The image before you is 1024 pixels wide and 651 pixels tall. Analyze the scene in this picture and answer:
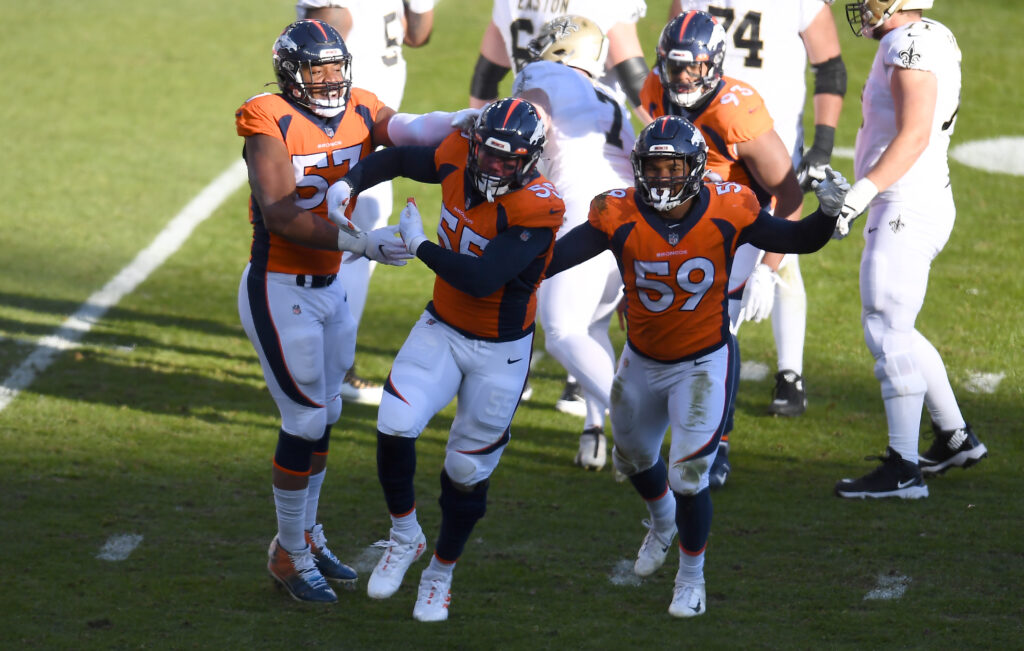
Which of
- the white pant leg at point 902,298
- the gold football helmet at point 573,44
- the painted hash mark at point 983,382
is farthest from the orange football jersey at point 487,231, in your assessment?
the painted hash mark at point 983,382

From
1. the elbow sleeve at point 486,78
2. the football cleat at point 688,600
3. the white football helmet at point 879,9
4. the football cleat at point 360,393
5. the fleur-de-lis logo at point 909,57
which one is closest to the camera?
the football cleat at point 688,600

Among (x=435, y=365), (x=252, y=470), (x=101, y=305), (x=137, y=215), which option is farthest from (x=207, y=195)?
(x=435, y=365)

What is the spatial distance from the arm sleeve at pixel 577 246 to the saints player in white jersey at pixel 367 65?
90.1 inches

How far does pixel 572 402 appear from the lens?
22.4ft

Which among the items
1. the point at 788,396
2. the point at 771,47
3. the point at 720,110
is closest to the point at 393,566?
the point at 720,110

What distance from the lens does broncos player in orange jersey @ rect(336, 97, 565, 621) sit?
4359 millimetres

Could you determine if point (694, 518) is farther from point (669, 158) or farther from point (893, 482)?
point (893, 482)

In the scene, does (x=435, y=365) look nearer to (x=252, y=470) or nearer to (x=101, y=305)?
(x=252, y=470)

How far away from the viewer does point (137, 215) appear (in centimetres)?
992

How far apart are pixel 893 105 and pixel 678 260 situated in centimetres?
179

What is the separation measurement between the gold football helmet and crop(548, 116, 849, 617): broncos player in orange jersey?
51.7 inches

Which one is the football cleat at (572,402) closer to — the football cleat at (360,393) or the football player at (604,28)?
the football cleat at (360,393)

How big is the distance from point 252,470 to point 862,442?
3.00m

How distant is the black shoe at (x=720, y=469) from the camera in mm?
5766
